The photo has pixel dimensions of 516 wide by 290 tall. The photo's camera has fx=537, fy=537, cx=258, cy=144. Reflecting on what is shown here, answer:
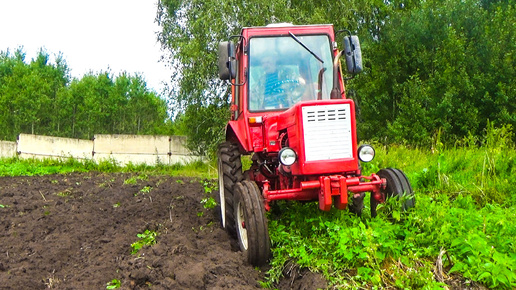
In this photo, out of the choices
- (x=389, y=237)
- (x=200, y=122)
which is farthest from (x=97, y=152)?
(x=389, y=237)

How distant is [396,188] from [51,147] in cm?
1722

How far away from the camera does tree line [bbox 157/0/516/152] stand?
19750 mm

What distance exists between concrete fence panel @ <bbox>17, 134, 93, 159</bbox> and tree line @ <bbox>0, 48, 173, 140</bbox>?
17322mm

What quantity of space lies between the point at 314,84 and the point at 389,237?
2333 millimetres

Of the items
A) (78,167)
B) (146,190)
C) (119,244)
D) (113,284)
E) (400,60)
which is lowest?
(113,284)

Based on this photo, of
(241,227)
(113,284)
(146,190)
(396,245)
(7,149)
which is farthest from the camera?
(7,149)

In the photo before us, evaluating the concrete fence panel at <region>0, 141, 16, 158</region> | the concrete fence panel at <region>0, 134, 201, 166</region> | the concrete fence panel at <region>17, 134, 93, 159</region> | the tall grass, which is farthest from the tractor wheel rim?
the concrete fence panel at <region>0, 141, 16, 158</region>

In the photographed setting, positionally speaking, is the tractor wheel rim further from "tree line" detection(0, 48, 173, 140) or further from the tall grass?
"tree line" detection(0, 48, 173, 140)

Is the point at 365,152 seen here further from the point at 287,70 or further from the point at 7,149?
the point at 7,149

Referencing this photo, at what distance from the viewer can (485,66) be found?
2161cm

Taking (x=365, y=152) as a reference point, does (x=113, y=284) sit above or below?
below

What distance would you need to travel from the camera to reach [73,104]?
133 ft

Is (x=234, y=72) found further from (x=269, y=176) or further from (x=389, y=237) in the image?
(x=389, y=237)

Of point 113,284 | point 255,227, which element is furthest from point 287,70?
point 113,284
